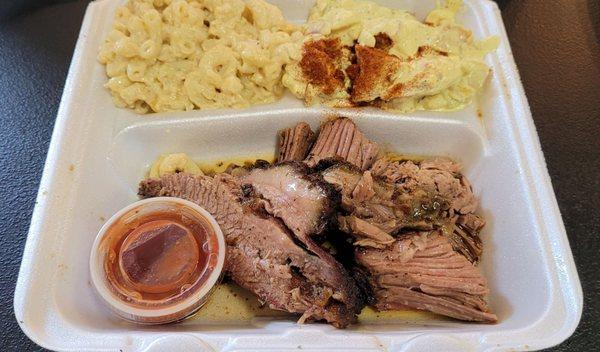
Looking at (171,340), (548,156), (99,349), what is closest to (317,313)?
(171,340)

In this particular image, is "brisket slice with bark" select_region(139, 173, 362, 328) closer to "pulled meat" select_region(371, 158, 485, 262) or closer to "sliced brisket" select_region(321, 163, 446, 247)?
"sliced brisket" select_region(321, 163, 446, 247)

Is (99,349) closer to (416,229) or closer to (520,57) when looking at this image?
(416,229)

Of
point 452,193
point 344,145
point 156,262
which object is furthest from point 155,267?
point 452,193

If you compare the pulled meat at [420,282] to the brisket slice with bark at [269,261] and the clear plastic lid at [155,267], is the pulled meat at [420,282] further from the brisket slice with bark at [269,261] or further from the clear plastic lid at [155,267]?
the clear plastic lid at [155,267]

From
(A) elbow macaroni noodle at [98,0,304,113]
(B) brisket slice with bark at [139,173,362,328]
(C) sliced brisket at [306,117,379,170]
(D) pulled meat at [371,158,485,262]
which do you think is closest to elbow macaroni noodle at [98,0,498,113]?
(A) elbow macaroni noodle at [98,0,304,113]

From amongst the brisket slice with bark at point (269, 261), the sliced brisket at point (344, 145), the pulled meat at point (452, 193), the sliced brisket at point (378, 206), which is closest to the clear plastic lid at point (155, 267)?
the brisket slice with bark at point (269, 261)

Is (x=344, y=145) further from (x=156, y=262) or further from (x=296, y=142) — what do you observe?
(x=156, y=262)
